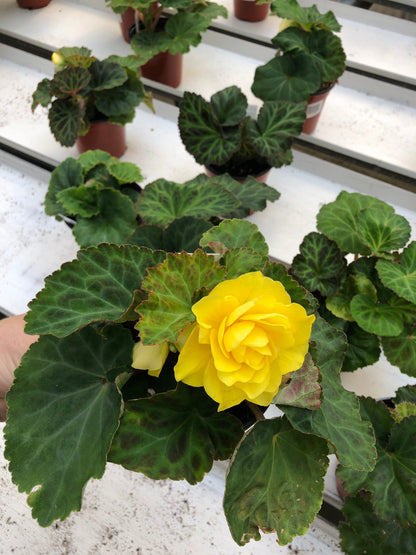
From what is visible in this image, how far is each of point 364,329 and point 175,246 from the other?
412 mm

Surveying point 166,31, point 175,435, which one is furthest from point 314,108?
point 175,435

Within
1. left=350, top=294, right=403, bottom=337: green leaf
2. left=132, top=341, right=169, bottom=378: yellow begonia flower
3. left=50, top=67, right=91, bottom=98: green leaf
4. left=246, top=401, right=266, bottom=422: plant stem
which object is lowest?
left=350, top=294, right=403, bottom=337: green leaf

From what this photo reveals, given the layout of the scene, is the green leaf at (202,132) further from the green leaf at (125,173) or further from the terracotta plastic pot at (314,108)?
the terracotta plastic pot at (314,108)

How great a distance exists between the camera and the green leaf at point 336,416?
481mm

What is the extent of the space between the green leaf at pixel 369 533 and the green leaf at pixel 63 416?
0.50 metres

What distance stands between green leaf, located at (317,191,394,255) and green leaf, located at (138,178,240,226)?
261mm

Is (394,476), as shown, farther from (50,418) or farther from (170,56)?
(170,56)

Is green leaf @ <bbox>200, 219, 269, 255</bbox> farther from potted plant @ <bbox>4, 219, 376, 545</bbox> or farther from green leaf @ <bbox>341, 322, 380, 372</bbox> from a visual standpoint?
green leaf @ <bbox>341, 322, 380, 372</bbox>

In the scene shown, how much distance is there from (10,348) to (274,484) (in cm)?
Result: 46

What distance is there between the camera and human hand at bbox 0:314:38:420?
2.35 ft

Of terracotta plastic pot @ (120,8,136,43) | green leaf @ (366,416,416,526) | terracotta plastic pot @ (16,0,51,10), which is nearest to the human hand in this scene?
green leaf @ (366,416,416,526)

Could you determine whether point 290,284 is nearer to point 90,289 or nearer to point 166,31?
point 90,289

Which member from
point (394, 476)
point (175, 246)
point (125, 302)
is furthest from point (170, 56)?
point (394, 476)

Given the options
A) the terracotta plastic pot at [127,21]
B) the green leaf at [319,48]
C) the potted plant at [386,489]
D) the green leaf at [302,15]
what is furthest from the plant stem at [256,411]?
the terracotta plastic pot at [127,21]
